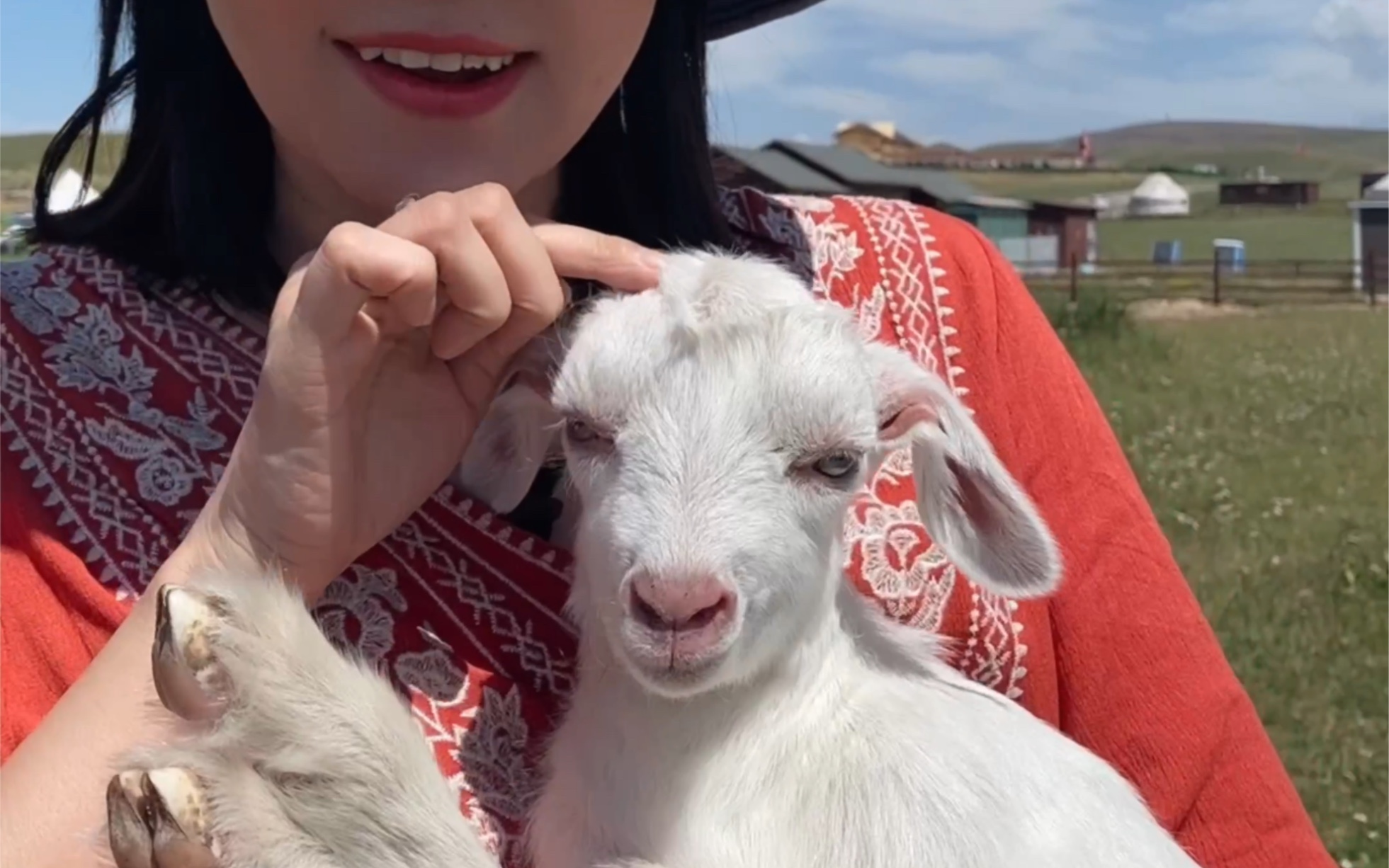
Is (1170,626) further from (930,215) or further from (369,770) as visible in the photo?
(369,770)

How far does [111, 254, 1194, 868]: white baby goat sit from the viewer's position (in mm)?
1406

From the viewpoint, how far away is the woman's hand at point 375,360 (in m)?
1.46

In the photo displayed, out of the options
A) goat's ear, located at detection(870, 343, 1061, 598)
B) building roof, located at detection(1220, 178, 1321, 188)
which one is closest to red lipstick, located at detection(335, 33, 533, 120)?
goat's ear, located at detection(870, 343, 1061, 598)

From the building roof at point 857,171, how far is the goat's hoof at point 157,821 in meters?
30.8

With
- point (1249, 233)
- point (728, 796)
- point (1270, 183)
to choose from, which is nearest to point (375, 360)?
point (728, 796)

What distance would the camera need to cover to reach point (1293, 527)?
791cm

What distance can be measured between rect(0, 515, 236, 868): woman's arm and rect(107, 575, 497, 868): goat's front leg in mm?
75

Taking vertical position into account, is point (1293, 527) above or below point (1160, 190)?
above

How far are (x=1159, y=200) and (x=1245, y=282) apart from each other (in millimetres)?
28945

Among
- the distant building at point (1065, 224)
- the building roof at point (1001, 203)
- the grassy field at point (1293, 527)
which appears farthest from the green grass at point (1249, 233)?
the grassy field at point (1293, 527)

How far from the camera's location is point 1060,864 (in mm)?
1565

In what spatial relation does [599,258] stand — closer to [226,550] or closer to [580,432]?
[580,432]

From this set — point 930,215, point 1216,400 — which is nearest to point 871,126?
point 1216,400

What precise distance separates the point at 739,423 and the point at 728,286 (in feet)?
0.56
